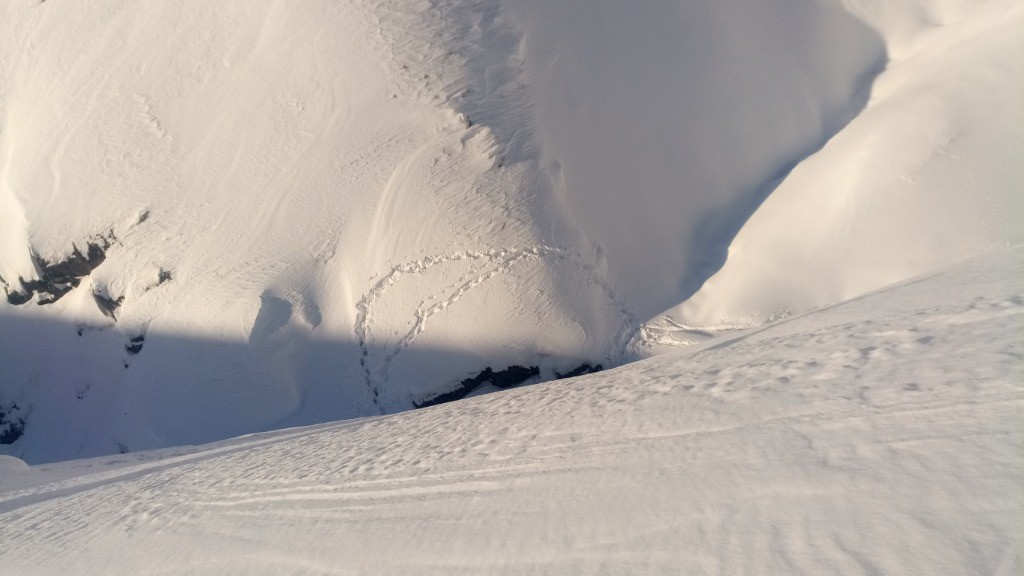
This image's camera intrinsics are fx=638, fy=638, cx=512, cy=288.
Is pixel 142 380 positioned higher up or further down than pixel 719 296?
further down

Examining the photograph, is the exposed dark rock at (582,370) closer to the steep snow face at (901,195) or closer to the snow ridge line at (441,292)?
the snow ridge line at (441,292)

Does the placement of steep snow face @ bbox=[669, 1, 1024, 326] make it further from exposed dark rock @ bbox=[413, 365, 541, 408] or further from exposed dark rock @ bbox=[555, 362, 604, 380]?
exposed dark rock @ bbox=[413, 365, 541, 408]

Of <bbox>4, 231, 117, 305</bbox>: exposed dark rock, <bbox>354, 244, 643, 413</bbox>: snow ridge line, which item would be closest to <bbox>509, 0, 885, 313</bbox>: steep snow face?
<bbox>354, 244, 643, 413</bbox>: snow ridge line

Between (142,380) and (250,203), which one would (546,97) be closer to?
(250,203)

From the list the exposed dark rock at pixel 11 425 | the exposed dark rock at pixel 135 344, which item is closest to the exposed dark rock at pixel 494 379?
the exposed dark rock at pixel 135 344

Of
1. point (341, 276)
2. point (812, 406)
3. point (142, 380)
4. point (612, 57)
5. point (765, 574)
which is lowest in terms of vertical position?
point (765, 574)

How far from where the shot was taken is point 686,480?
1.17 metres

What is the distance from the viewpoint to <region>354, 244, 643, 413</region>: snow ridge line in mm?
3189

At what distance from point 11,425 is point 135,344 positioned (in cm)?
114

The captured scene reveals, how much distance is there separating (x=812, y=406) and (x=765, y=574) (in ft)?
1.44

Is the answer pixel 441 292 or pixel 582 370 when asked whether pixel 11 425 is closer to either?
pixel 441 292

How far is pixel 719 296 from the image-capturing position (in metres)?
3.24

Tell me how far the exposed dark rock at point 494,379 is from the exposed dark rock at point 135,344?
165 cm

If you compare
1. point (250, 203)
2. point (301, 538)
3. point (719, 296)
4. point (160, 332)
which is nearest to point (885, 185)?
point (719, 296)
